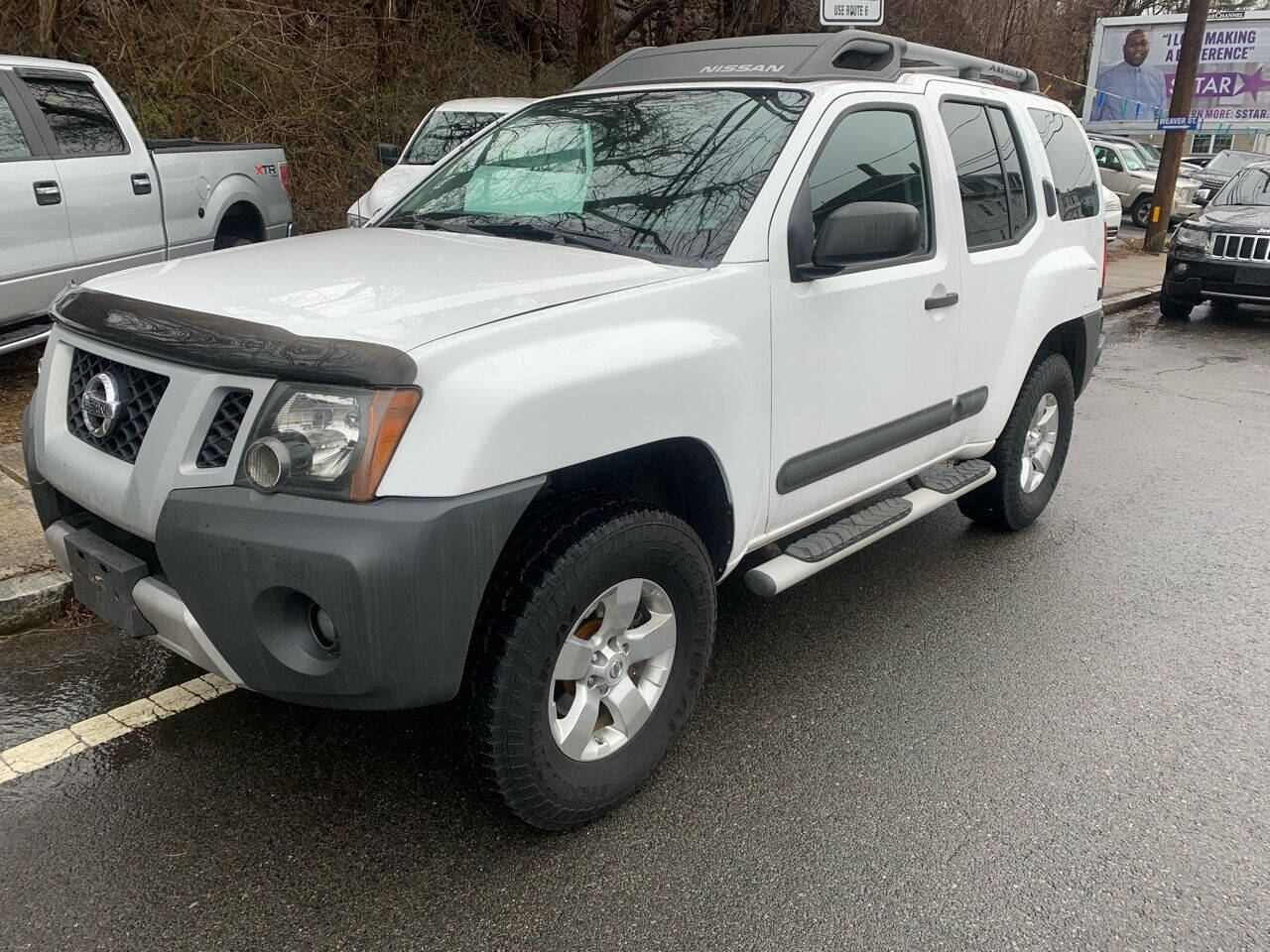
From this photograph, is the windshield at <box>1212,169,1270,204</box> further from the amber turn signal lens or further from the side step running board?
the amber turn signal lens

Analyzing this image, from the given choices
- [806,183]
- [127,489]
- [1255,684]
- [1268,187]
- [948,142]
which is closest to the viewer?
[127,489]

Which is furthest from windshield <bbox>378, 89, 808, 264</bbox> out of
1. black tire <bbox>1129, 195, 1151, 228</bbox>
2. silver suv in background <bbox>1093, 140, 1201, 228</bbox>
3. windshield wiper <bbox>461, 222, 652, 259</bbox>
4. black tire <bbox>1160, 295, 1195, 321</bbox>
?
black tire <bbox>1129, 195, 1151, 228</bbox>

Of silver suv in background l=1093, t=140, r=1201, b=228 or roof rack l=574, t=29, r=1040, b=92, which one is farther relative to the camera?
silver suv in background l=1093, t=140, r=1201, b=228

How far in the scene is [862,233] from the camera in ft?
9.43

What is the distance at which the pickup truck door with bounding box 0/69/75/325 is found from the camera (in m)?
5.58

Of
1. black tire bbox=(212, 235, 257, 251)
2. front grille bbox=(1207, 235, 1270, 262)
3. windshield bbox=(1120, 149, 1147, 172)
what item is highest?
black tire bbox=(212, 235, 257, 251)

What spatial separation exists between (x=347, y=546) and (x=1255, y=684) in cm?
317

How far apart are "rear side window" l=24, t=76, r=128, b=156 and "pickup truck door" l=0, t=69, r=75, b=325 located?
185 mm

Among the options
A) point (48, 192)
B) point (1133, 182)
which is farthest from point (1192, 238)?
point (1133, 182)

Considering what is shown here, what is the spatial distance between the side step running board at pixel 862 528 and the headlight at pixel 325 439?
1310 millimetres

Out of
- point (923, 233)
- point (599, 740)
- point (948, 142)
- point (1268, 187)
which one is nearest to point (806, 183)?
point (923, 233)

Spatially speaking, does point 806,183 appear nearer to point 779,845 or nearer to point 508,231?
point 508,231

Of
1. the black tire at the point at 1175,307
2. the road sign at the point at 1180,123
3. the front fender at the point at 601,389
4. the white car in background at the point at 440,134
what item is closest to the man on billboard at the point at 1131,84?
the road sign at the point at 1180,123

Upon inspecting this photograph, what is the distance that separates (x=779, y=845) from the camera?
2.64 m
